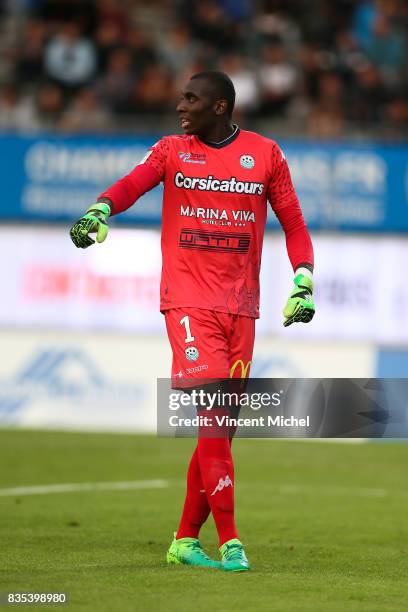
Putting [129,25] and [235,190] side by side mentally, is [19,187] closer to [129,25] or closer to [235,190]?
[129,25]

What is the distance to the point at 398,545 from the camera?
9.09 m

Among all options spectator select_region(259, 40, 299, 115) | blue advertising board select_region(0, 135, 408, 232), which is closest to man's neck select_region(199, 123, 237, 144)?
blue advertising board select_region(0, 135, 408, 232)

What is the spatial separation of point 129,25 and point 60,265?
437cm

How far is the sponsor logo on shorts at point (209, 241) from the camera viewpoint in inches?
299

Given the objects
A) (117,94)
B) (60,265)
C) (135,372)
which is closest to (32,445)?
(135,372)

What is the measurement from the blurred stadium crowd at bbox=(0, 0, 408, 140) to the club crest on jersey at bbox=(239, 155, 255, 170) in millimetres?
12514

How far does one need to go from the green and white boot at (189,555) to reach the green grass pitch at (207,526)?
5.4 inches

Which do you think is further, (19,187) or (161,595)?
(19,187)

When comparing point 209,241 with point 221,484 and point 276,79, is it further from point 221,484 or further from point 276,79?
point 276,79

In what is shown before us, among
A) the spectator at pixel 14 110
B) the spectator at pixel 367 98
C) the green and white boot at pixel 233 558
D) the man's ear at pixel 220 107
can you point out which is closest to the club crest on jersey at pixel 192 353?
the green and white boot at pixel 233 558

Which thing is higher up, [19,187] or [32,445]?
[19,187]

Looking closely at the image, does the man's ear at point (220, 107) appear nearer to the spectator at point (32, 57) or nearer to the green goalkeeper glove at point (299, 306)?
the green goalkeeper glove at point (299, 306)

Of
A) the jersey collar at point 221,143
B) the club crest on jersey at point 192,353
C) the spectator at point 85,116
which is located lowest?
the club crest on jersey at point 192,353

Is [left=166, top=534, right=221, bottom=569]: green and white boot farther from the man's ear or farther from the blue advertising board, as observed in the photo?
the blue advertising board
